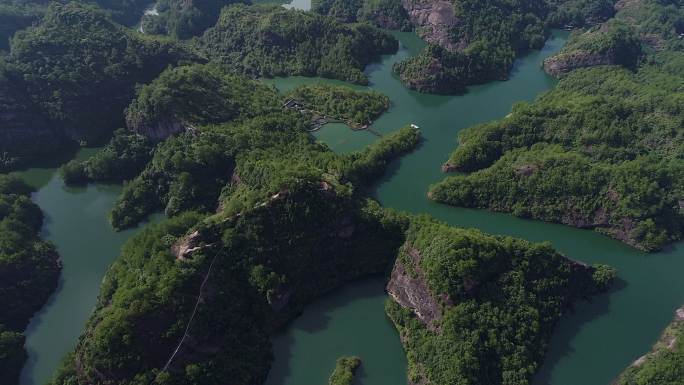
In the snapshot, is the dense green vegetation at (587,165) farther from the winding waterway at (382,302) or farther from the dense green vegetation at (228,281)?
the dense green vegetation at (228,281)

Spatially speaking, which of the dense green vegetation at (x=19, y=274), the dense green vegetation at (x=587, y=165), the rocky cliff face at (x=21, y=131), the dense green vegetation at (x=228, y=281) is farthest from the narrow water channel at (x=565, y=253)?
the rocky cliff face at (x=21, y=131)

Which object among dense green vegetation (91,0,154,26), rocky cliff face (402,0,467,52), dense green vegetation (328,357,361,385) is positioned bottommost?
dense green vegetation (328,357,361,385)

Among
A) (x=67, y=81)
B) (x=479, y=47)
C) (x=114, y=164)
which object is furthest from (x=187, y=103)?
(x=479, y=47)

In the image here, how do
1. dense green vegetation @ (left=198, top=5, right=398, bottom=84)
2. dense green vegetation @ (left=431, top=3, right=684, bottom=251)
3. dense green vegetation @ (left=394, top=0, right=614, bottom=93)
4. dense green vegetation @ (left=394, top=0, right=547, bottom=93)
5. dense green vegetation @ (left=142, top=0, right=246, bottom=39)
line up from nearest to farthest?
dense green vegetation @ (left=431, top=3, right=684, bottom=251) < dense green vegetation @ (left=394, top=0, right=547, bottom=93) < dense green vegetation @ (left=394, top=0, right=614, bottom=93) < dense green vegetation @ (left=198, top=5, right=398, bottom=84) < dense green vegetation @ (left=142, top=0, right=246, bottom=39)

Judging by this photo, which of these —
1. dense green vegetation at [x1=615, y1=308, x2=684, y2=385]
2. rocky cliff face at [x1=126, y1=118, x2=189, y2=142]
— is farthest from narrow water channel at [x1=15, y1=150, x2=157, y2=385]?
dense green vegetation at [x1=615, y1=308, x2=684, y2=385]

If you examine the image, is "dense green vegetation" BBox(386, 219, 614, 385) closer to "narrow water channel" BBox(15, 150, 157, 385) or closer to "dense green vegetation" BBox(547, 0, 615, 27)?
"narrow water channel" BBox(15, 150, 157, 385)

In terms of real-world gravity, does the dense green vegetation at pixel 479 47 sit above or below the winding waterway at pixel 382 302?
above
